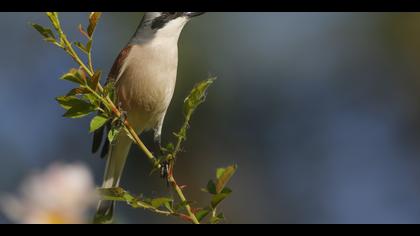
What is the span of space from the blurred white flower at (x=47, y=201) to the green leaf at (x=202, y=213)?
0.33 m

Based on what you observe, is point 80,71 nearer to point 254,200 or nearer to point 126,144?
point 126,144

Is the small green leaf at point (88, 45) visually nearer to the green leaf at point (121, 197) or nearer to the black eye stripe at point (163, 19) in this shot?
the green leaf at point (121, 197)

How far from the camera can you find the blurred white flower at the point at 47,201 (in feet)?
3.54

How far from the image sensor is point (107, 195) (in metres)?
1.42

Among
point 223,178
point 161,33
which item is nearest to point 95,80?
point 223,178

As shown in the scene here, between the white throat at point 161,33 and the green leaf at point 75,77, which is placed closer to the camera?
the green leaf at point 75,77

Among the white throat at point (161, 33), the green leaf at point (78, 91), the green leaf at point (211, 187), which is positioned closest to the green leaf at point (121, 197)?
the green leaf at point (211, 187)

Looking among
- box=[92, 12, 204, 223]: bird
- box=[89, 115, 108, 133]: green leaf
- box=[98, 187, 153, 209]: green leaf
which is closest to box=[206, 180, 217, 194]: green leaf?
box=[98, 187, 153, 209]: green leaf

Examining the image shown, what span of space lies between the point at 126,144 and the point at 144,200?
85.1 inches

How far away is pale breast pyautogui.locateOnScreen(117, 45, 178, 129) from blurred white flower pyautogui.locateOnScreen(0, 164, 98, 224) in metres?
2.01

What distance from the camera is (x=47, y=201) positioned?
1073 millimetres

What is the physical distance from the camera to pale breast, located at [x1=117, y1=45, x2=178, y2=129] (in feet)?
10.3

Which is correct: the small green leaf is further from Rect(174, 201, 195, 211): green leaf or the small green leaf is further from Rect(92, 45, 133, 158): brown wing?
Rect(92, 45, 133, 158): brown wing

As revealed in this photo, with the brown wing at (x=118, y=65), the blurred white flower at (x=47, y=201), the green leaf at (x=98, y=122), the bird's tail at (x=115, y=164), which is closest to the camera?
the blurred white flower at (x=47, y=201)
